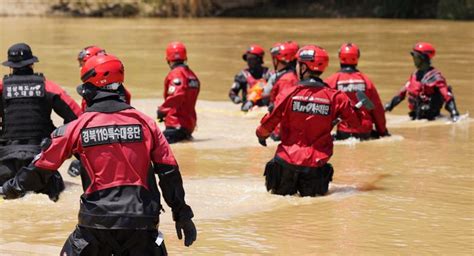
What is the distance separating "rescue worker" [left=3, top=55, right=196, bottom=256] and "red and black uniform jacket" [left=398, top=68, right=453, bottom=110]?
33.6ft

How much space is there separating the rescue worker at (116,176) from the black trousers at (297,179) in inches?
162

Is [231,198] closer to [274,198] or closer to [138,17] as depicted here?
[274,198]

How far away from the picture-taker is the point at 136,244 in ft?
19.9

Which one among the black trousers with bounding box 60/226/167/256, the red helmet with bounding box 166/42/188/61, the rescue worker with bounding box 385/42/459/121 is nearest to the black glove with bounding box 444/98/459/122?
the rescue worker with bounding box 385/42/459/121

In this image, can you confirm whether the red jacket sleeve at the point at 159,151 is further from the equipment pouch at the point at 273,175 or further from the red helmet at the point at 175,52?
the red helmet at the point at 175,52

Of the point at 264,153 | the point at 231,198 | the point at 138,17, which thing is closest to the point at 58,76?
the point at 264,153

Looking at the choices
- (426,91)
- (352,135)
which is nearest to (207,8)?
(426,91)

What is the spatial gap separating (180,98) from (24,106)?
14.6 ft

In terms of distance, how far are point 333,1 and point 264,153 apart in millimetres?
36912

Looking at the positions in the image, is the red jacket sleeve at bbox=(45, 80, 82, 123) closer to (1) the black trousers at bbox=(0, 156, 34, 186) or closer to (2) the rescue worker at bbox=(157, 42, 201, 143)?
(1) the black trousers at bbox=(0, 156, 34, 186)

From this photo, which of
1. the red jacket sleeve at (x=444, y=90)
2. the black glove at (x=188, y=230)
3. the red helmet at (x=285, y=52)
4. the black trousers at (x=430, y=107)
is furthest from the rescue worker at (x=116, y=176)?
the black trousers at (x=430, y=107)

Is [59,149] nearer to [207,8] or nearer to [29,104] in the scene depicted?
[29,104]

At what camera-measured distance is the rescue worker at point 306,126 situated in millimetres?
10016

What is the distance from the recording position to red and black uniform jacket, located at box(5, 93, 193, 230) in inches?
236
